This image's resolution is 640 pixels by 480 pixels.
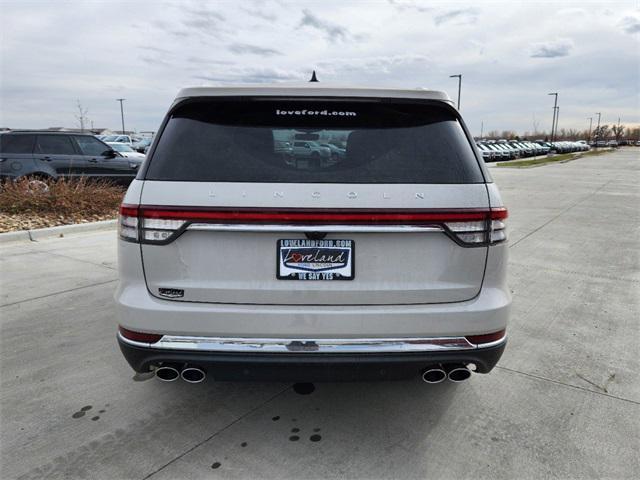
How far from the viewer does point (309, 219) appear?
2229 mm

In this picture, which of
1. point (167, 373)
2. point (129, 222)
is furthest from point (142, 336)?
point (129, 222)

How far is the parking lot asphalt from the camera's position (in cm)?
248

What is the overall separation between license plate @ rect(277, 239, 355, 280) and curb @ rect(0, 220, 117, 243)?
274 inches

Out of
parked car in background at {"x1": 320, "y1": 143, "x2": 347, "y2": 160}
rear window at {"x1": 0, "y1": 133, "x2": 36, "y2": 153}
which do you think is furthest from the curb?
parked car in background at {"x1": 320, "y1": 143, "x2": 347, "y2": 160}

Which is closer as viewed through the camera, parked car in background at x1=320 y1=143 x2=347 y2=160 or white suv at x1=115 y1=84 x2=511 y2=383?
white suv at x1=115 y1=84 x2=511 y2=383

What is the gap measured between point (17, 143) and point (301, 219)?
10.7 meters

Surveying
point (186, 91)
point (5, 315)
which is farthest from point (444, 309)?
point (5, 315)

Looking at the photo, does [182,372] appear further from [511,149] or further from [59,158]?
[511,149]

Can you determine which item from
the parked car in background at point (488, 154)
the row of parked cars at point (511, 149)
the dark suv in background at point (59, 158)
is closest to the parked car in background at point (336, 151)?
the dark suv in background at point (59, 158)

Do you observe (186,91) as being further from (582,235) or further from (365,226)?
(582,235)

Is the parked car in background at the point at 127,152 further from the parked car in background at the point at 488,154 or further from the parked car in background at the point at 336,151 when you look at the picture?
the parked car in background at the point at 488,154

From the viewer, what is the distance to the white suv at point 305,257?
2.26m

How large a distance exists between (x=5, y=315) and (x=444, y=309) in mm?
4148

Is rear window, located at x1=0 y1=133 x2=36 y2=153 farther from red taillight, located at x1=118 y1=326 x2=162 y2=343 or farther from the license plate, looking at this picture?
the license plate
